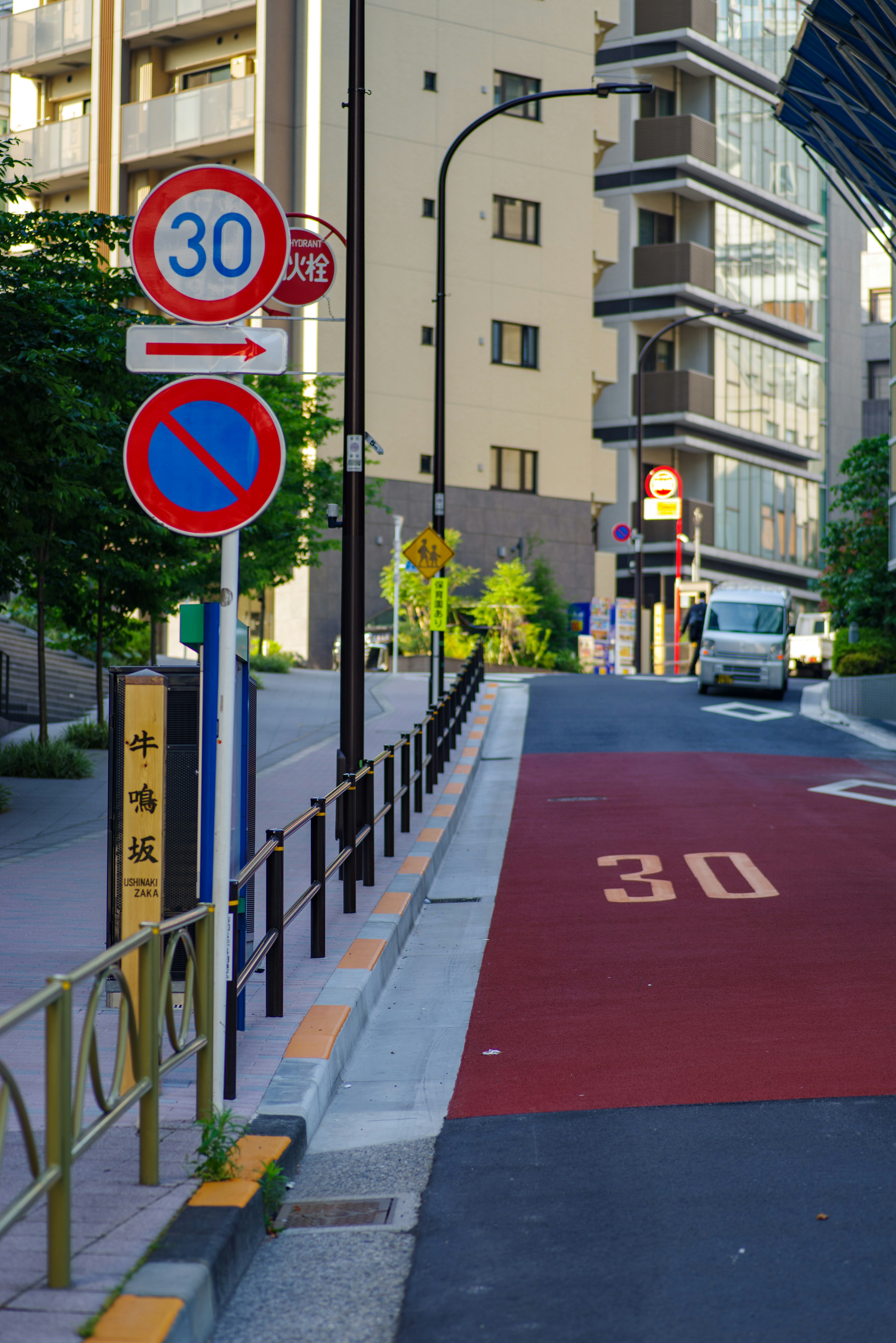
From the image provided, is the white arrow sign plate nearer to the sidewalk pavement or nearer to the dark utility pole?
the sidewalk pavement

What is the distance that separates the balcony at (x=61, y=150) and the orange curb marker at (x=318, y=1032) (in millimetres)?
46861

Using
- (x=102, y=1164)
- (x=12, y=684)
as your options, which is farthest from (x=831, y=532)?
(x=102, y=1164)

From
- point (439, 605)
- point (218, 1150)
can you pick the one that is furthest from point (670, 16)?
point (218, 1150)

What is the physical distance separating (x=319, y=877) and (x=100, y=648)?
48.9ft

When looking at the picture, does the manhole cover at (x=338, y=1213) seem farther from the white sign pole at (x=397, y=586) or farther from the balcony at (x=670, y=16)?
the balcony at (x=670, y=16)

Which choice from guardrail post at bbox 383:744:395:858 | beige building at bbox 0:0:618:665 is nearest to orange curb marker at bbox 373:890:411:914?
guardrail post at bbox 383:744:395:858

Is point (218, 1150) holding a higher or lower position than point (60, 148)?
lower

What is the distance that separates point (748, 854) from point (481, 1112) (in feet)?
24.4

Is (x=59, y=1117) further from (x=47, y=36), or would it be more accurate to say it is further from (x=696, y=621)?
(x=47, y=36)

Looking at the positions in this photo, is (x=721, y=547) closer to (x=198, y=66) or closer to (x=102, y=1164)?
(x=198, y=66)

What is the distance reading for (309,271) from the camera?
14.8 m

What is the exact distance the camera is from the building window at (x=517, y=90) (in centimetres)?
5094

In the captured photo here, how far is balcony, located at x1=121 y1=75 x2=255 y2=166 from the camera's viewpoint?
152ft

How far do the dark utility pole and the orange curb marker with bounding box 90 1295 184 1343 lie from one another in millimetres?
7794
